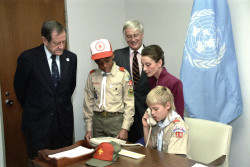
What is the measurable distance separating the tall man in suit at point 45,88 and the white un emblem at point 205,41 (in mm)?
1300

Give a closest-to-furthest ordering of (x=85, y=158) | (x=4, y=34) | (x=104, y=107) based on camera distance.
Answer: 1. (x=85, y=158)
2. (x=104, y=107)
3. (x=4, y=34)

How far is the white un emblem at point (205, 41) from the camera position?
2693 mm

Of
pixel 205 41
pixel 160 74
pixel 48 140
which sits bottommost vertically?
pixel 48 140

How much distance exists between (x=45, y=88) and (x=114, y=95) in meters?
0.62

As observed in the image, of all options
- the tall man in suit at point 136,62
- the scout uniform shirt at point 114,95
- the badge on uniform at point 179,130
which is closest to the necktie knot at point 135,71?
the tall man in suit at point 136,62

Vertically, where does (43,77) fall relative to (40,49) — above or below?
below

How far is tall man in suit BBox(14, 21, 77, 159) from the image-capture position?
91.3 inches

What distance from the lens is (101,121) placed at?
2520 millimetres

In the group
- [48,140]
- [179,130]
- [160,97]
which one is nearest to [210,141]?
[179,130]

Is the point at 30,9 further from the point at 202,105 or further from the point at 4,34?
the point at 202,105

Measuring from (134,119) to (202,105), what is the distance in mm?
728

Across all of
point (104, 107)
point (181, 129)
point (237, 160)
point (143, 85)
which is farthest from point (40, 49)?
point (237, 160)

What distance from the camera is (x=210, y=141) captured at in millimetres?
2145

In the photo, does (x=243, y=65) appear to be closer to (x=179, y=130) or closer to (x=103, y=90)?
(x=179, y=130)
